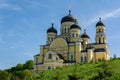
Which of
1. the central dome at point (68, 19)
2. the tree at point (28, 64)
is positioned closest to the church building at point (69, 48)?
the central dome at point (68, 19)

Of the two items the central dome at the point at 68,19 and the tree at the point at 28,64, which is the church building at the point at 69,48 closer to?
the central dome at the point at 68,19

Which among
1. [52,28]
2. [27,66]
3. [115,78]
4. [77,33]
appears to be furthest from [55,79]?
[27,66]

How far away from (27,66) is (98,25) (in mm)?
20334

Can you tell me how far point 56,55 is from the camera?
50469 mm

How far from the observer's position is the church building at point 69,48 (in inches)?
1994

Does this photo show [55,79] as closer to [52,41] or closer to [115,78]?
[115,78]

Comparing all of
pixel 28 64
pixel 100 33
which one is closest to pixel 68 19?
pixel 100 33

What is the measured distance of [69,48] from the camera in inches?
2067

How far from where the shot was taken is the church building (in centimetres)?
5066

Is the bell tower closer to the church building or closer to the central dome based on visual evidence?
the church building

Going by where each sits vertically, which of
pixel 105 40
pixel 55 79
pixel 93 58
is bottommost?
pixel 55 79

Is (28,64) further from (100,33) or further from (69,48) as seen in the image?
(100,33)

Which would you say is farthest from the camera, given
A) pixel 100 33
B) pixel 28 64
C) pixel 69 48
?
pixel 28 64

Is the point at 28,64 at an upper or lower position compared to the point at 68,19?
lower
